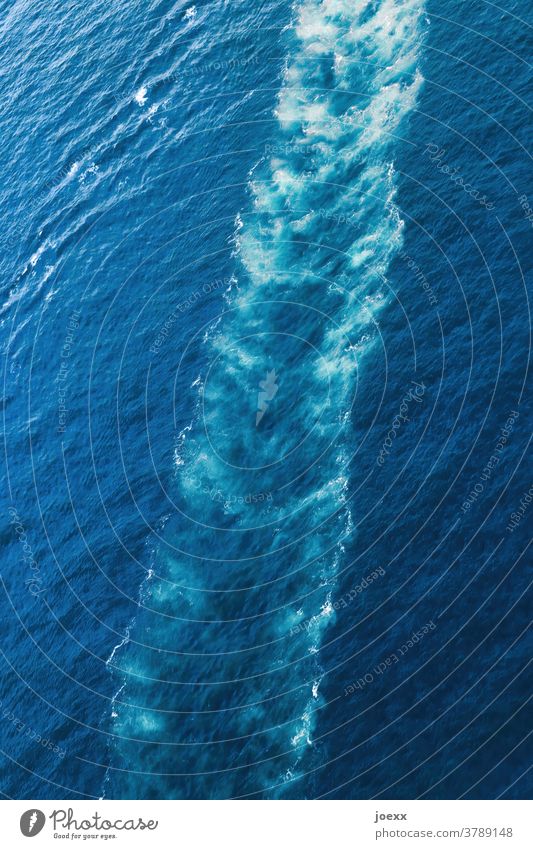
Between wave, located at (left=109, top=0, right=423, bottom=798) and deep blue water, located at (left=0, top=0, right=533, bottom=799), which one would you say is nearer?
deep blue water, located at (left=0, top=0, right=533, bottom=799)

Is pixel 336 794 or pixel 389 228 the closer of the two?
pixel 336 794

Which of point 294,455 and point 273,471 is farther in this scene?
point 294,455

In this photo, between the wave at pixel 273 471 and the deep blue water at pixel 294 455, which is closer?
the deep blue water at pixel 294 455

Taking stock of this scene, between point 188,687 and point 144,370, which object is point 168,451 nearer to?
point 144,370
